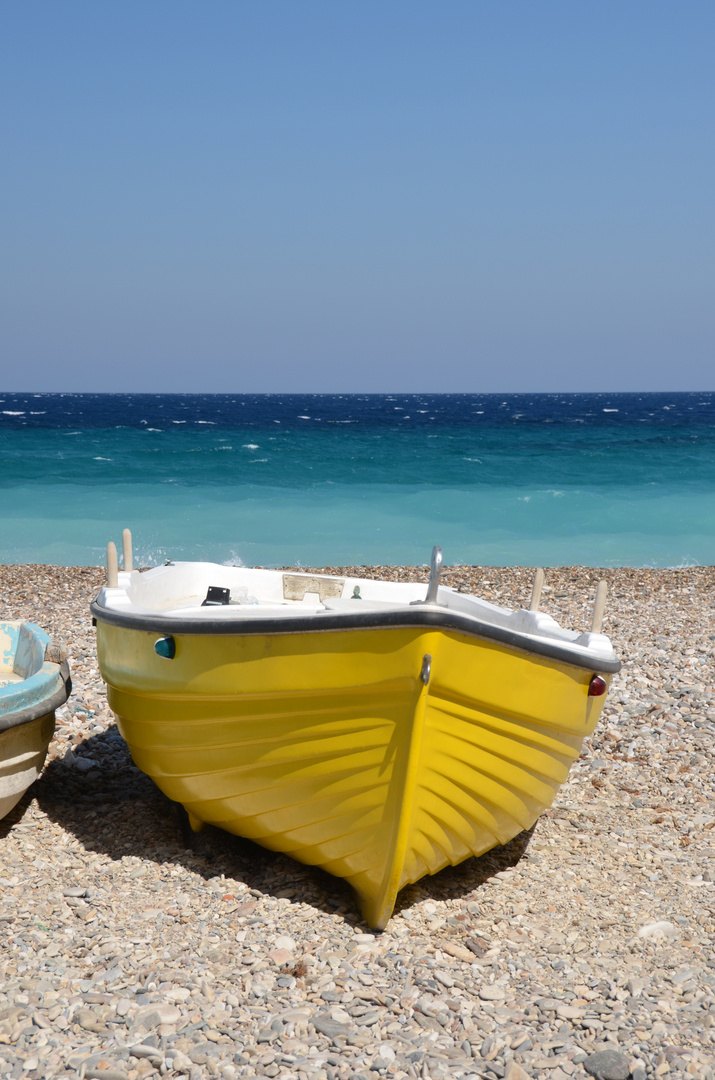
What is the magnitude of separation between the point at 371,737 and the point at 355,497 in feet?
80.3

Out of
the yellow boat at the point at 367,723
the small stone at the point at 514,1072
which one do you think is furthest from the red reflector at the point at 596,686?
the small stone at the point at 514,1072

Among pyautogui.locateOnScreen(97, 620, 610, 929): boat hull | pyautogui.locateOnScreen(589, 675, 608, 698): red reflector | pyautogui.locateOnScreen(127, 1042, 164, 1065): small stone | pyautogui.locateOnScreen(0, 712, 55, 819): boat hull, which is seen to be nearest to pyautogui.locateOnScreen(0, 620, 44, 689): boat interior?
pyautogui.locateOnScreen(0, 712, 55, 819): boat hull

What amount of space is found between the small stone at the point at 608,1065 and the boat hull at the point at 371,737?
1.10 m

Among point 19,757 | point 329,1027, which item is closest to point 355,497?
point 19,757

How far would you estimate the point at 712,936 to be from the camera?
415cm

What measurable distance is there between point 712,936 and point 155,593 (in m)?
3.99

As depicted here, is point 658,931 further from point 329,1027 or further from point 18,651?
point 18,651

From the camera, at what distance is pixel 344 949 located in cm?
395

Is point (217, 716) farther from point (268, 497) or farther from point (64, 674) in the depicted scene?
point (268, 497)

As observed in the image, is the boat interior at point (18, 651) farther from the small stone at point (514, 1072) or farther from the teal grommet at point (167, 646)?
the small stone at point (514, 1072)

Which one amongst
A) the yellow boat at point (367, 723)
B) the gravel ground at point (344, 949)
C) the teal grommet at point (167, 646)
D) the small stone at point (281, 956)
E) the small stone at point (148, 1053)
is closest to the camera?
the small stone at point (148, 1053)

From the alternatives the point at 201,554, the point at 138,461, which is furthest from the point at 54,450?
the point at 201,554

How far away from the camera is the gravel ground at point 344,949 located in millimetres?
3281

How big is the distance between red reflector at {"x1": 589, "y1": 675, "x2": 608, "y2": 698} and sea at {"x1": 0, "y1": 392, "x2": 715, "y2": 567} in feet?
43.9
